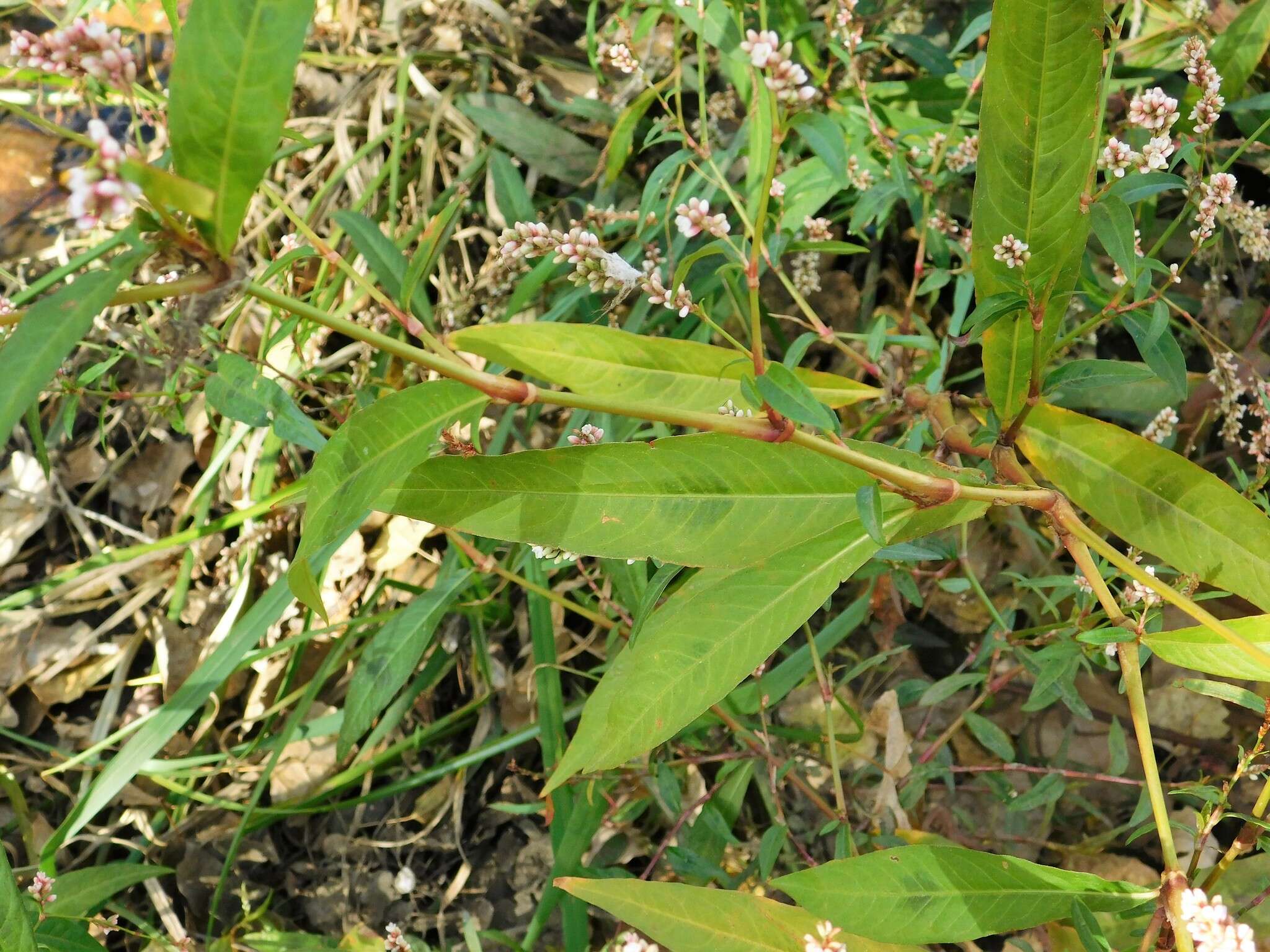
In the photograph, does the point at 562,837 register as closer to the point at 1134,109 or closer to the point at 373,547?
the point at 373,547

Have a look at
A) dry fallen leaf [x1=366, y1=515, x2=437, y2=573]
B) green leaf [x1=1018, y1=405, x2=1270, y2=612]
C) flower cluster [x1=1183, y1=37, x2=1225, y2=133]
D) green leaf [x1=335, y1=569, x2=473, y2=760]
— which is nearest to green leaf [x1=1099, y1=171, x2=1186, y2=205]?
flower cluster [x1=1183, y1=37, x2=1225, y2=133]

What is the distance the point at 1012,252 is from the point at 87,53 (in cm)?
91

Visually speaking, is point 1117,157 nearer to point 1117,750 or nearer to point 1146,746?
point 1146,746

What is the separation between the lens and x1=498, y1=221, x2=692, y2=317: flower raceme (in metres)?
1.00

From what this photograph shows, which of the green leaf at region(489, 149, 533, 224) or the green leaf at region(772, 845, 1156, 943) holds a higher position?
the green leaf at region(489, 149, 533, 224)

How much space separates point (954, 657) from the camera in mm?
1744

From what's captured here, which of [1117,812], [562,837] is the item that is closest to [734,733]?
[562,837]

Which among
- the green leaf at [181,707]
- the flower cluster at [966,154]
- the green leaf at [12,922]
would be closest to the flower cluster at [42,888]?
the green leaf at [12,922]

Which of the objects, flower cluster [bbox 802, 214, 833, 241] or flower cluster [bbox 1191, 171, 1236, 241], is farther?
flower cluster [bbox 802, 214, 833, 241]

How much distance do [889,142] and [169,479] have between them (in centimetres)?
162

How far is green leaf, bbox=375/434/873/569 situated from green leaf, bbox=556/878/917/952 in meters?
0.39

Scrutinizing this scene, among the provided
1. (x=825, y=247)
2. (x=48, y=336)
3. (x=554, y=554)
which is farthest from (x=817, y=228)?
(x=48, y=336)

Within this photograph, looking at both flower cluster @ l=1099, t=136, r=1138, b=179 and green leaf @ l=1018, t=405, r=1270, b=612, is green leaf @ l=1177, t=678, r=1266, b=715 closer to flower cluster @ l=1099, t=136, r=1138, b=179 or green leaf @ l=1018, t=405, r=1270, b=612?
green leaf @ l=1018, t=405, r=1270, b=612

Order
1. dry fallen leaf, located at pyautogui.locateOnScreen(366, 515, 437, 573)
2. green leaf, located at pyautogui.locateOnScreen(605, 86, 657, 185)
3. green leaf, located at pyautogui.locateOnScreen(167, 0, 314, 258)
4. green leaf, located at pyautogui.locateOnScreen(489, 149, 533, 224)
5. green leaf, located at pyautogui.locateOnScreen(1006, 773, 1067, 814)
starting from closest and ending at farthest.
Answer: green leaf, located at pyautogui.locateOnScreen(167, 0, 314, 258), green leaf, located at pyautogui.locateOnScreen(1006, 773, 1067, 814), green leaf, located at pyautogui.locateOnScreen(605, 86, 657, 185), green leaf, located at pyautogui.locateOnScreen(489, 149, 533, 224), dry fallen leaf, located at pyautogui.locateOnScreen(366, 515, 437, 573)
